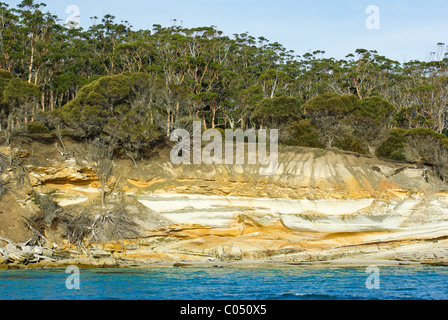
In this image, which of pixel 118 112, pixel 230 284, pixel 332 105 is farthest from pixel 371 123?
pixel 230 284

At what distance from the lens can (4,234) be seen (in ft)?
94.3

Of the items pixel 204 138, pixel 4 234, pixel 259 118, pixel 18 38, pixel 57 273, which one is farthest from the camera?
pixel 18 38

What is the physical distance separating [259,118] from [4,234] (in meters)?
25.8

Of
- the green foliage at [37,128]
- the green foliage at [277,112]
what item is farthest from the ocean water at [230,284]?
the green foliage at [277,112]

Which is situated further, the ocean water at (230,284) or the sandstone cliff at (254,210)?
the sandstone cliff at (254,210)

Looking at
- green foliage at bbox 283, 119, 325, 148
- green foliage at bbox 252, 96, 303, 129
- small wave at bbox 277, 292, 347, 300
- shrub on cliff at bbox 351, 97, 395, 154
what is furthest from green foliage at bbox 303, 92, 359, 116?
small wave at bbox 277, 292, 347, 300

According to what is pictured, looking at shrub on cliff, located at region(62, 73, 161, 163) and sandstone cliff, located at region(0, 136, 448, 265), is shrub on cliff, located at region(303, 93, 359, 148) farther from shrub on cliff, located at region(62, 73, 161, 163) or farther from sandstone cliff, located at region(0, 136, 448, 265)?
shrub on cliff, located at region(62, 73, 161, 163)

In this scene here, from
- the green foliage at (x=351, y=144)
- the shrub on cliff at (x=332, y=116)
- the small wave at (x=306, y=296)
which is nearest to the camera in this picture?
the small wave at (x=306, y=296)

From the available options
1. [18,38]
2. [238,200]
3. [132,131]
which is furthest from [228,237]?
[18,38]

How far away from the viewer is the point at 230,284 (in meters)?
21.5

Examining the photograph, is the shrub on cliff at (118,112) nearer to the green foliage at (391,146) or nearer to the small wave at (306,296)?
the small wave at (306,296)

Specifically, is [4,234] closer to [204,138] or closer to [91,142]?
[91,142]

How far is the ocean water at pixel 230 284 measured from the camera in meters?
19.0

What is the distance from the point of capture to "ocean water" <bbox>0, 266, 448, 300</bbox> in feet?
62.2
